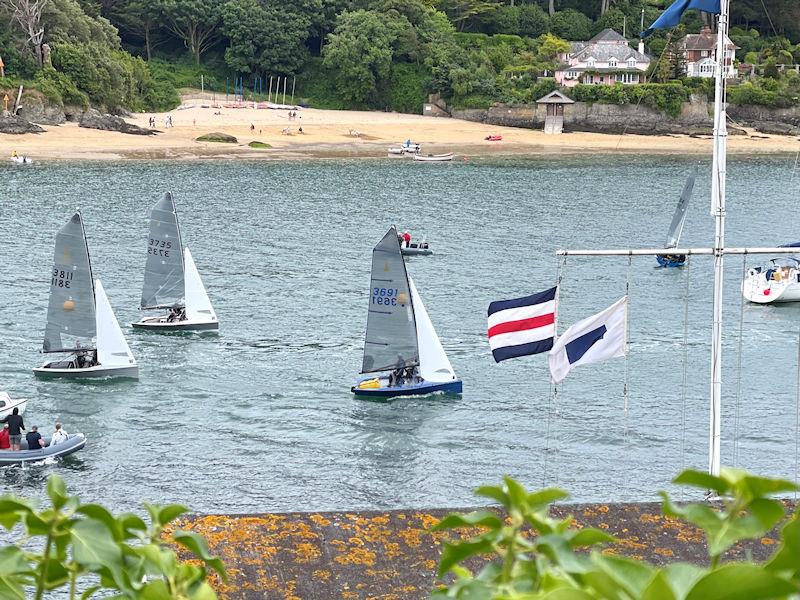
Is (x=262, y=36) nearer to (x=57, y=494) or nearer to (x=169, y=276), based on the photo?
(x=169, y=276)

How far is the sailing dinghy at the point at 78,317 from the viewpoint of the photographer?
4312cm

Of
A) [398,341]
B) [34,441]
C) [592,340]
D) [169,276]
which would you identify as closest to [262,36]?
[169,276]

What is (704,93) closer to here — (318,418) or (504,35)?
(504,35)

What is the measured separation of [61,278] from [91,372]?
161 inches

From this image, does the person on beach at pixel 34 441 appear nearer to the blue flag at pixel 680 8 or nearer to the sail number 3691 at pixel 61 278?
the sail number 3691 at pixel 61 278

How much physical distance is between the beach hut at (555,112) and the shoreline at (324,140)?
136cm

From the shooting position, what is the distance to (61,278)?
44719 mm

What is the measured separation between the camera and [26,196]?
8231 cm

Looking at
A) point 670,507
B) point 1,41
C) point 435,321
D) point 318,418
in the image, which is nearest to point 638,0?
point 1,41

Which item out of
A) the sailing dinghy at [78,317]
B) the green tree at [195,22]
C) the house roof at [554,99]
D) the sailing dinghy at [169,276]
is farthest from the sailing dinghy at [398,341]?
the house roof at [554,99]

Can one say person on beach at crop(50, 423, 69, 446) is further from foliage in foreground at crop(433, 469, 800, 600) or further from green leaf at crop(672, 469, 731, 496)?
green leaf at crop(672, 469, 731, 496)

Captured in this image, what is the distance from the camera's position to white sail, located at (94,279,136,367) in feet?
140

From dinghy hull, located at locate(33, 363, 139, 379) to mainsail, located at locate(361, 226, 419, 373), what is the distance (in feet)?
25.4

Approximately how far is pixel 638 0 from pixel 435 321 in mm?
101923
